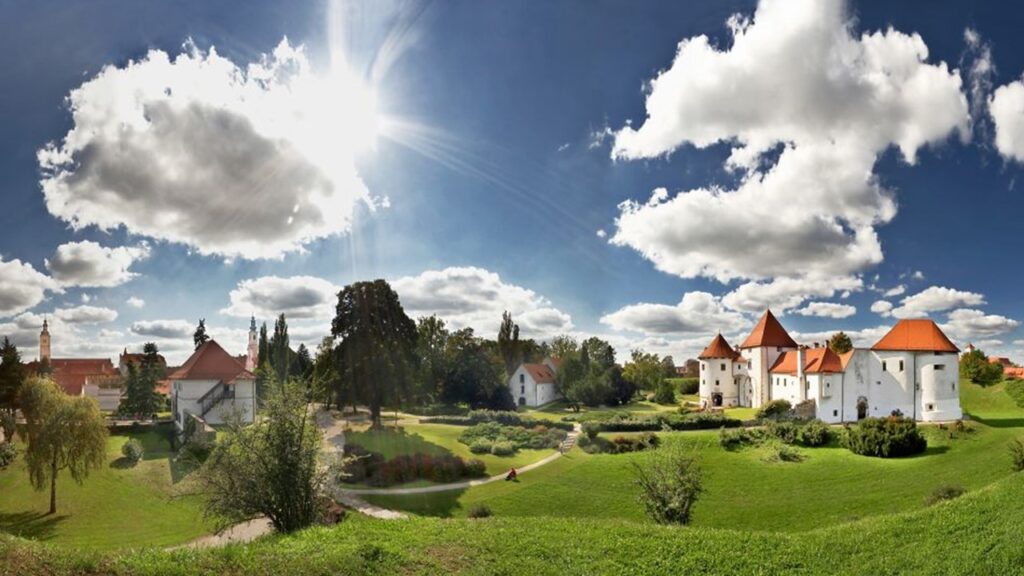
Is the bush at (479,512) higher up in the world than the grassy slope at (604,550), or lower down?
lower down

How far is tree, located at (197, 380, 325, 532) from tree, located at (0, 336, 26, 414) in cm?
2789

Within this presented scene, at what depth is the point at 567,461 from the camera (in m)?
28.2

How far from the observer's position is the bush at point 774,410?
124ft

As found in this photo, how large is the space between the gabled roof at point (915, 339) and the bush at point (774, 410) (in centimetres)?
780

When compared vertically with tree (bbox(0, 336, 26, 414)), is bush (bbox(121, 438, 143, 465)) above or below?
below

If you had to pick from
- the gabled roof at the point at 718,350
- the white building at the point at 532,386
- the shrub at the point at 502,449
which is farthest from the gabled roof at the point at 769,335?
the shrub at the point at 502,449

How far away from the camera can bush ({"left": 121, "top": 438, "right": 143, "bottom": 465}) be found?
2816 cm

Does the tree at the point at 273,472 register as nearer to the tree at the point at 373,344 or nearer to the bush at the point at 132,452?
the bush at the point at 132,452

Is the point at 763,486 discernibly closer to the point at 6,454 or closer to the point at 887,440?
the point at 887,440

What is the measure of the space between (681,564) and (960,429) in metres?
29.5

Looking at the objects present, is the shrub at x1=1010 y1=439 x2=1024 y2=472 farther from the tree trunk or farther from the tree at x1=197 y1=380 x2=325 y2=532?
the tree trunk

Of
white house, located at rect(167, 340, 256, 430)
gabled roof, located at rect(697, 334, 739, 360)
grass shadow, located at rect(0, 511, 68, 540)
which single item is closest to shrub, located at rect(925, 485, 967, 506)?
gabled roof, located at rect(697, 334, 739, 360)

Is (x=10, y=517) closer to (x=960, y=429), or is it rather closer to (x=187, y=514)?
(x=187, y=514)

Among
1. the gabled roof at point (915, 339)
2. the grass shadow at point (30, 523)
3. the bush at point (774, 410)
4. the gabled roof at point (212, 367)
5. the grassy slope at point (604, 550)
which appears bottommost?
the grass shadow at point (30, 523)
